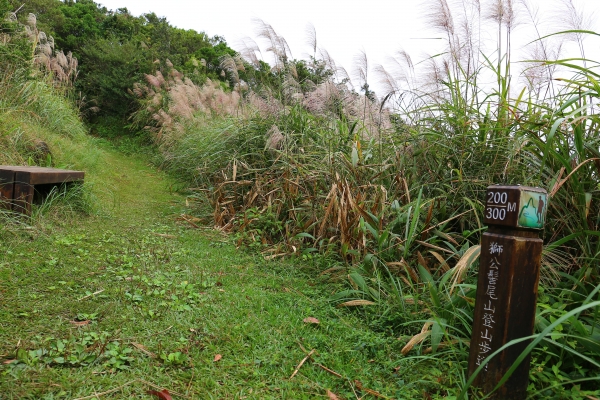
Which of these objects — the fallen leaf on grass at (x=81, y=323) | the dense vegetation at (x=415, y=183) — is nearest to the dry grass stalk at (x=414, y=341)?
the dense vegetation at (x=415, y=183)

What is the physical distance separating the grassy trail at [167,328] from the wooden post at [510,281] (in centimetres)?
30

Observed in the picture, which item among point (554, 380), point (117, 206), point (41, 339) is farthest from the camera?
point (117, 206)

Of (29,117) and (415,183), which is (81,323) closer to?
(415,183)

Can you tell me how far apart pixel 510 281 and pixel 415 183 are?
1506 mm

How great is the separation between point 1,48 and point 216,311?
4.39 m

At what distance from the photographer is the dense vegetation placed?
6.29ft

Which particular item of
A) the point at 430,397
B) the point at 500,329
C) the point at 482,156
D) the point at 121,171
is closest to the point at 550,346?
the point at 500,329

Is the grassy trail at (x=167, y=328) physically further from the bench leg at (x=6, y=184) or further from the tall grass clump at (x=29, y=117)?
the tall grass clump at (x=29, y=117)

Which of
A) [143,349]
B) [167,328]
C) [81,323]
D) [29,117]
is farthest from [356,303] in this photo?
[29,117]

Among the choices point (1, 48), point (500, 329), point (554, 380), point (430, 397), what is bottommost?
point (430, 397)

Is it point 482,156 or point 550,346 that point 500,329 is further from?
point 482,156

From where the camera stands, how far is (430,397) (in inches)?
64.2

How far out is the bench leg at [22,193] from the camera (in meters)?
3.11

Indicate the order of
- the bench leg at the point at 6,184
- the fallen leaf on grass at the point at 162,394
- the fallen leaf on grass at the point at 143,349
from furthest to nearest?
the bench leg at the point at 6,184 < the fallen leaf on grass at the point at 143,349 < the fallen leaf on grass at the point at 162,394
